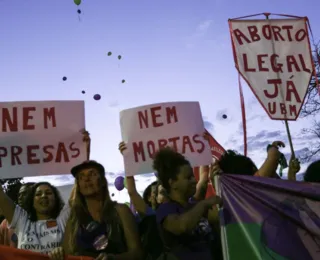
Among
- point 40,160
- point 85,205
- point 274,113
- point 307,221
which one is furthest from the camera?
point 274,113

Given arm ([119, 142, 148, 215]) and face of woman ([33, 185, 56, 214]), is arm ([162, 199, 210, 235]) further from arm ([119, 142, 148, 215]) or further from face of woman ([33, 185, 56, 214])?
face of woman ([33, 185, 56, 214])

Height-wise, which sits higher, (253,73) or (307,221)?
(253,73)

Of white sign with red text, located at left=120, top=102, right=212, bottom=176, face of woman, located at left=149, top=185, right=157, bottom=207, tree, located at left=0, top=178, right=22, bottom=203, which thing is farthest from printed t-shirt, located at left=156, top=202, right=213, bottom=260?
tree, located at left=0, top=178, right=22, bottom=203

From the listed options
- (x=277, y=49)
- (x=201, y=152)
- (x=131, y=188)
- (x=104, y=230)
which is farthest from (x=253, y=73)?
(x=104, y=230)

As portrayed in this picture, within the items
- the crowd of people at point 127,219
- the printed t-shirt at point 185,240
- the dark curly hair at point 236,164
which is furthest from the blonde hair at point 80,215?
the dark curly hair at point 236,164

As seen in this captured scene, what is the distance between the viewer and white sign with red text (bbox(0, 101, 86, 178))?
4426mm

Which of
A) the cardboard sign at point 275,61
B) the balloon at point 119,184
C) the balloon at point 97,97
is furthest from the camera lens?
the balloon at point 119,184

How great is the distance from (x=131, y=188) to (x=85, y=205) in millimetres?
795

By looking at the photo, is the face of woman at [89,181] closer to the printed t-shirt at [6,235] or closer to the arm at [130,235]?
the arm at [130,235]

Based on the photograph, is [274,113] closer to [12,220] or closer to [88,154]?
[88,154]

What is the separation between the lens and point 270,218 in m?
3.10

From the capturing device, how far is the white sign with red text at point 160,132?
455 cm

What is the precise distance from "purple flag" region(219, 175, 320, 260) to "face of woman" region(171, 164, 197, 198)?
286 millimetres

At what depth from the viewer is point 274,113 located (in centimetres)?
506
